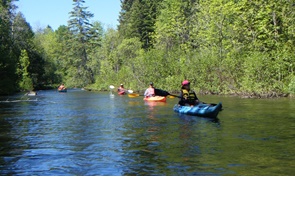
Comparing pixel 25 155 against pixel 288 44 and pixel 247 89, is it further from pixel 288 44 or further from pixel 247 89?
pixel 288 44

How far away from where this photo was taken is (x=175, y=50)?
45.7m

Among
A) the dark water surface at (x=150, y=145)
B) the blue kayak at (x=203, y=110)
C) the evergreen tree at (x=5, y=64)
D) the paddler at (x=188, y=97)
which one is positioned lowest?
the dark water surface at (x=150, y=145)

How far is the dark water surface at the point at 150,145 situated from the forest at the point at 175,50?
601 inches

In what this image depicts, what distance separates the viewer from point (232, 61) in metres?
33.6

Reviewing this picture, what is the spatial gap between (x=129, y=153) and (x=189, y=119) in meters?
6.92

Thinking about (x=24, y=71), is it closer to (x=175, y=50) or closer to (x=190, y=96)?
(x=175, y=50)

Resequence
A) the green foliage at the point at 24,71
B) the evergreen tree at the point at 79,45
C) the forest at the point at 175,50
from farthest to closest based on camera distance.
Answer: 1. the evergreen tree at the point at 79,45
2. the green foliage at the point at 24,71
3. the forest at the point at 175,50

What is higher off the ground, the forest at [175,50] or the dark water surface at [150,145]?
the forest at [175,50]

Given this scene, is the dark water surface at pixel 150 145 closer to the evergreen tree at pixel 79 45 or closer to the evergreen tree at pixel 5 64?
the evergreen tree at pixel 5 64

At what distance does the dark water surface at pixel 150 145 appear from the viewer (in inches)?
307

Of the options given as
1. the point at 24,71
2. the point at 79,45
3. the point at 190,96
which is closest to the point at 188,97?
the point at 190,96

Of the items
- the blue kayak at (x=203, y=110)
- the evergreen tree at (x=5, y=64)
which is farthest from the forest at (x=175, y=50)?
the blue kayak at (x=203, y=110)
